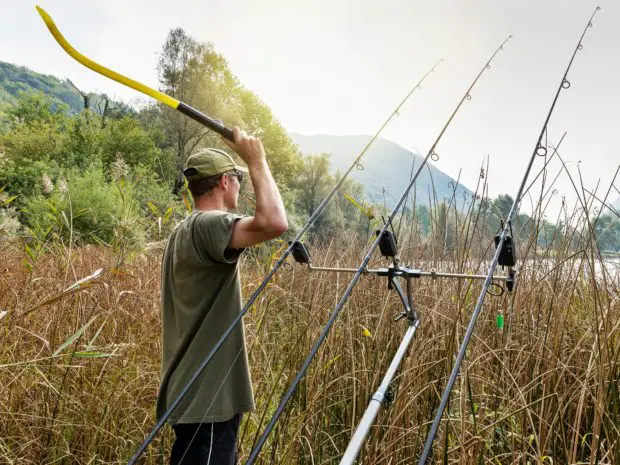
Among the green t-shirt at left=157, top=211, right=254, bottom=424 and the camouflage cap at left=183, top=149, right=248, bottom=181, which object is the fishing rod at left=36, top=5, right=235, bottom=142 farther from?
the camouflage cap at left=183, top=149, right=248, bottom=181

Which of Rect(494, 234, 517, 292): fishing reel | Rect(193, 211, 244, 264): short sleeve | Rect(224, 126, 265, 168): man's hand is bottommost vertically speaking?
Rect(193, 211, 244, 264): short sleeve

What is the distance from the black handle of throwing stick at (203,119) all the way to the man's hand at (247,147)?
134mm

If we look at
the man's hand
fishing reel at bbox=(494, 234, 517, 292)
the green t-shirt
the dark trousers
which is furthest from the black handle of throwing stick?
the dark trousers

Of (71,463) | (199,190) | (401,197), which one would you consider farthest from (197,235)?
(71,463)

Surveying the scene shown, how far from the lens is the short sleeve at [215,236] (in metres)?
1.65

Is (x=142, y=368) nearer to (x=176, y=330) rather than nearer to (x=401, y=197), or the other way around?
(x=176, y=330)

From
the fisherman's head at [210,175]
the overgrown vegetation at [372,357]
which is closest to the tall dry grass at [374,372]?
the overgrown vegetation at [372,357]

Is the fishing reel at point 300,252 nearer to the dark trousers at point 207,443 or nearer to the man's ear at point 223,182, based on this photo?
the man's ear at point 223,182

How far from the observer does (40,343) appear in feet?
7.79


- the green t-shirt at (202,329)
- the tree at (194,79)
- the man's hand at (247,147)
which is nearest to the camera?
the man's hand at (247,147)

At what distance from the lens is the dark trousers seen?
1.73 metres

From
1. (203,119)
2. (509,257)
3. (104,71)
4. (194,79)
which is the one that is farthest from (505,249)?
(194,79)

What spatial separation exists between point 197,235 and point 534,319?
1.66m

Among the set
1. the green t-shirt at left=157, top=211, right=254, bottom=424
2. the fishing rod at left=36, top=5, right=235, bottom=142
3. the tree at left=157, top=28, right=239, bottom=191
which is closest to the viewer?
the fishing rod at left=36, top=5, right=235, bottom=142
